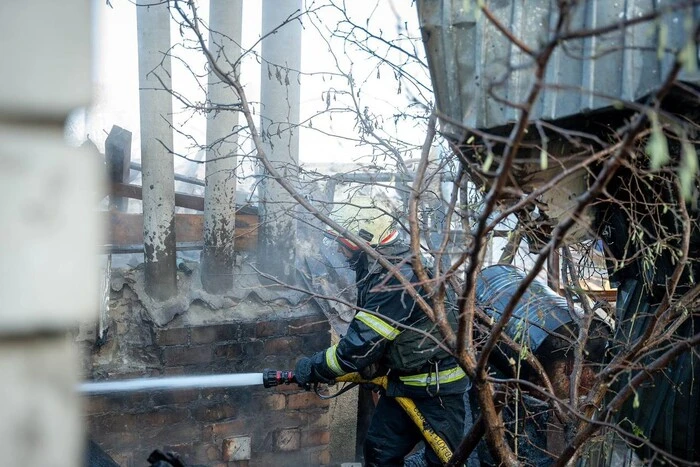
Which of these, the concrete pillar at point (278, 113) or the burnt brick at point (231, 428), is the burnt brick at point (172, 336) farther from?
the concrete pillar at point (278, 113)

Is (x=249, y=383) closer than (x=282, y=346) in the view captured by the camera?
Yes

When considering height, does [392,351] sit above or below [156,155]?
below

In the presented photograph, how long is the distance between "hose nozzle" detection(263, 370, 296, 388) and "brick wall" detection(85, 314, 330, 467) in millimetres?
449

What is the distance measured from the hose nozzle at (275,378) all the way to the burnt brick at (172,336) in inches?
26.0

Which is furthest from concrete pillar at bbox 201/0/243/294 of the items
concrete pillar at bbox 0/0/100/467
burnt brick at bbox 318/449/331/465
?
concrete pillar at bbox 0/0/100/467

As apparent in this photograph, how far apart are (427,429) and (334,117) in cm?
219

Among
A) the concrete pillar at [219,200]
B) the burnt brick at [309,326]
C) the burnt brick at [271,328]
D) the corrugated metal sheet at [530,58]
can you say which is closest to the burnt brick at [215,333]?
the burnt brick at [271,328]

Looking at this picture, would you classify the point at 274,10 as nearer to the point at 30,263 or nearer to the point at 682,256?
the point at 682,256

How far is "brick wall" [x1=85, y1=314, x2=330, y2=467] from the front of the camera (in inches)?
168

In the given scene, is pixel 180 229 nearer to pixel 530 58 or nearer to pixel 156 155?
pixel 156 155

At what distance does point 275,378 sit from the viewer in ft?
13.8

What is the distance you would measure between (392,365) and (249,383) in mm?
989

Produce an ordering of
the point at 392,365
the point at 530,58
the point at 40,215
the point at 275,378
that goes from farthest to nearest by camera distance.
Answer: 1. the point at 392,365
2. the point at 275,378
3. the point at 530,58
4. the point at 40,215

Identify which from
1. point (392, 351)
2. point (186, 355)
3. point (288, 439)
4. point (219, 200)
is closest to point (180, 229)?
point (219, 200)
